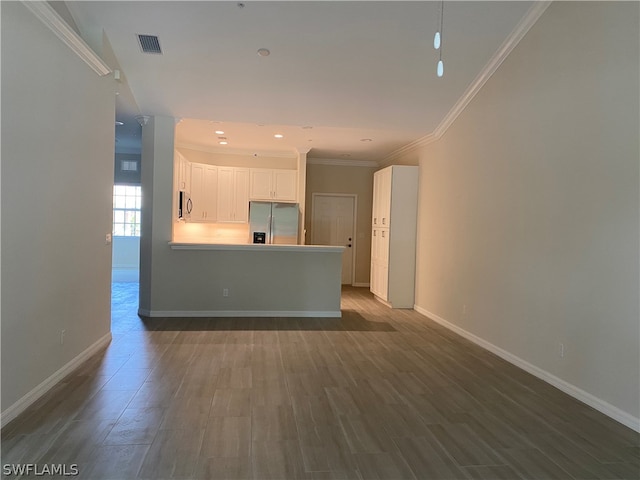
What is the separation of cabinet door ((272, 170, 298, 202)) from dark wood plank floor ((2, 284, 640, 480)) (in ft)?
12.7

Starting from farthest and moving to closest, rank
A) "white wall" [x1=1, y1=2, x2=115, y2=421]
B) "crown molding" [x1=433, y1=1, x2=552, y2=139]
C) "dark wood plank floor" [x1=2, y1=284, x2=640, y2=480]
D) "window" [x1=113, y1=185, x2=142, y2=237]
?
"window" [x1=113, y1=185, x2=142, y2=237] → "crown molding" [x1=433, y1=1, x2=552, y2=139] → "white wall" [x1=1, y1=2, x2=115, y2=421] → "dark wood plank floor" [x1=2, y1=284, x2=640, y2=480]

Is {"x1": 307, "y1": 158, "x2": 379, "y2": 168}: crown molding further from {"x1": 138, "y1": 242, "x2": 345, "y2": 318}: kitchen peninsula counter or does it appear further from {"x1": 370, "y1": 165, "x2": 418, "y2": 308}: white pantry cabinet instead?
{"x1": 138, "y1": 242, "x2": 345, "y2": 318}: kitchen peninsula counter

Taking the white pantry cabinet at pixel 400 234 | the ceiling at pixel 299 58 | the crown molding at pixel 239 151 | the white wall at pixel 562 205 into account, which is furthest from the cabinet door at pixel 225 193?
the white wall at pixel 562 205

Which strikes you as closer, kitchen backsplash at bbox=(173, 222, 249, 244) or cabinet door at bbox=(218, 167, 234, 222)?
cabinet door at bbox=(218, 167, 234, 222)

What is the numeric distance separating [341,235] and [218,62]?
5.01 m

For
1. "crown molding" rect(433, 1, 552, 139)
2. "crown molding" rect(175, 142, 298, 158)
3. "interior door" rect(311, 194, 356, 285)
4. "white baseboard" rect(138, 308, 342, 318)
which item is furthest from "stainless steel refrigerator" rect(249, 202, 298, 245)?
"crown molding" rect(433, 1, 552, 139)

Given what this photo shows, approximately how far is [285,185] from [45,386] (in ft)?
17.4

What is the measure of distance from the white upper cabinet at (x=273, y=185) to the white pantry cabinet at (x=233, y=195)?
155 millimetres

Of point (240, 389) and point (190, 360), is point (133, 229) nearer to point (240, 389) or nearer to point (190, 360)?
point (190, 360)

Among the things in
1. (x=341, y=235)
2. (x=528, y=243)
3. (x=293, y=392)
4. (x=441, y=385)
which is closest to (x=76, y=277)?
(x=293, y=392)

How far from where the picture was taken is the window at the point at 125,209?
9148mm

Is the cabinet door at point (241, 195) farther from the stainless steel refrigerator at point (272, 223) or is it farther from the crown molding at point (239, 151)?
the crown molding at point (239, 151)

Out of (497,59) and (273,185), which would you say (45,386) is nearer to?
(497,59)

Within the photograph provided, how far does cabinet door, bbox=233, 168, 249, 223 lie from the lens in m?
7.32
